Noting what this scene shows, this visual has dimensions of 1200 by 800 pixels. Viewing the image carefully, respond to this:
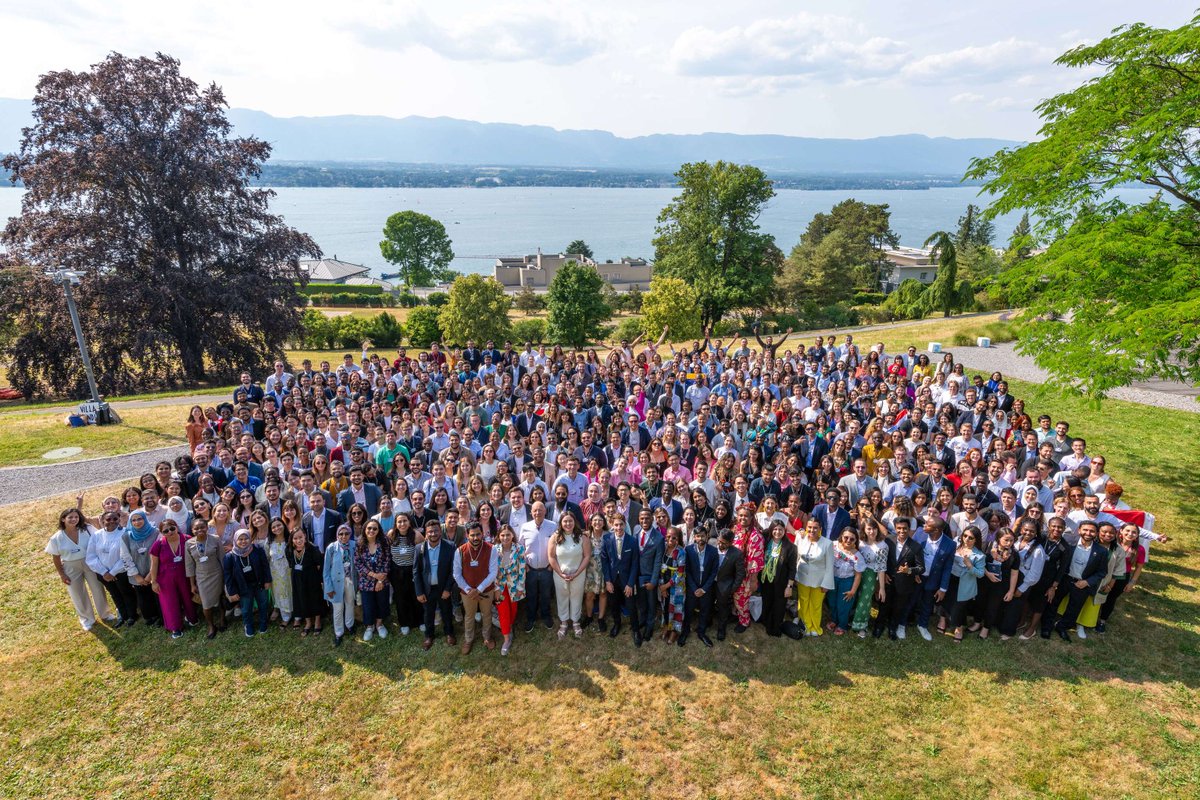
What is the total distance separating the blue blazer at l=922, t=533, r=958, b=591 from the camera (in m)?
7.14

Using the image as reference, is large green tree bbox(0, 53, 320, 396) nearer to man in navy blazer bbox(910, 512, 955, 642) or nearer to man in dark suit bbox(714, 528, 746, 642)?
man in dark suit bbox(714, 528, 746, 642)

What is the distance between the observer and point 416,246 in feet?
292

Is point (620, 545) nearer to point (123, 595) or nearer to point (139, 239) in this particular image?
point (123, 595)

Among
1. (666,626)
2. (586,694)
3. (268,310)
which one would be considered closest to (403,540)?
(586,694)

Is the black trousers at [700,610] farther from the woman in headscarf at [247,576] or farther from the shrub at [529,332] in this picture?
the shrub at [529,332]

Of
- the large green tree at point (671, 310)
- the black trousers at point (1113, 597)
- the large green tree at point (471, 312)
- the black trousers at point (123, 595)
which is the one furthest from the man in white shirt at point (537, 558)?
the large green tree at point (471, 312)

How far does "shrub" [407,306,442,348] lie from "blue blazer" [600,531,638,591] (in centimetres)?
3942

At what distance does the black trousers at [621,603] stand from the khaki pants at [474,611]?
5.14 ft

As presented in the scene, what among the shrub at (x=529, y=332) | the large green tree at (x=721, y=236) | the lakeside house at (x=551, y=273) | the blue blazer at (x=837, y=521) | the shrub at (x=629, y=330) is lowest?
the shrub at (x=529, y=332)

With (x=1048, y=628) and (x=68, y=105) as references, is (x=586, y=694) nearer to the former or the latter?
(x=1048, y=628)

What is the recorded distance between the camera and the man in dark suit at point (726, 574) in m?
7.15

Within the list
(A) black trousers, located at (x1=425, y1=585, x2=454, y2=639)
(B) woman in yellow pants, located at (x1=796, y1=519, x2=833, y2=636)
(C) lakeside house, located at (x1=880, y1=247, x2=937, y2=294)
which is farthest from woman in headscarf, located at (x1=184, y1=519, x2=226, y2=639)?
(C) lakeside house, located at (x1=880, y1=247, x2=937, y2=294)

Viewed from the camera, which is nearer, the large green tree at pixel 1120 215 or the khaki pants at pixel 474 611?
the khaki pants at pixel 474 611

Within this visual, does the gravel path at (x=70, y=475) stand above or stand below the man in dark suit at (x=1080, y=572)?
below
